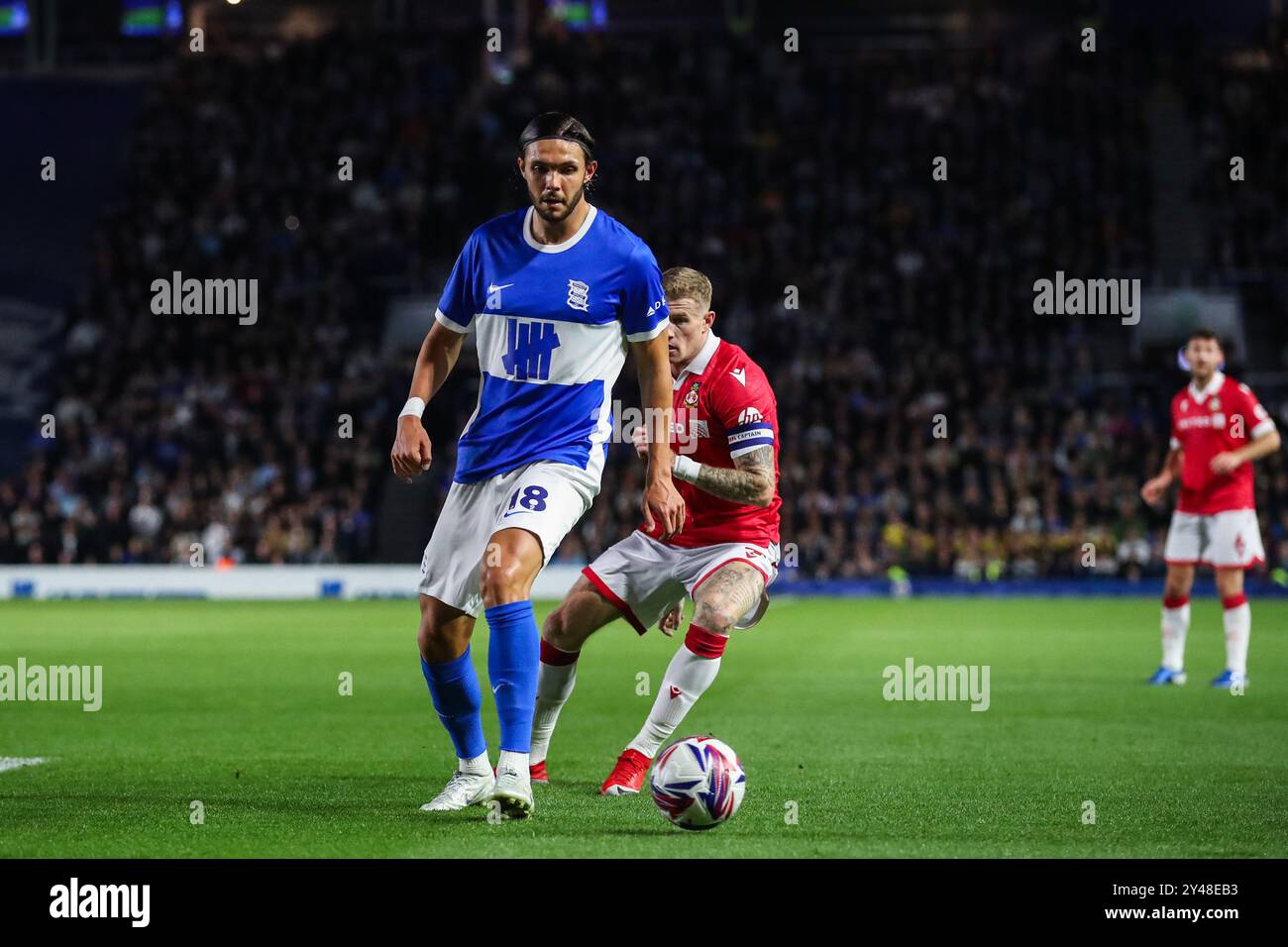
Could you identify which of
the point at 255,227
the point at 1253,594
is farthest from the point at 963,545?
the point at 255,227

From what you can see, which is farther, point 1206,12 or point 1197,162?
point 1206,12

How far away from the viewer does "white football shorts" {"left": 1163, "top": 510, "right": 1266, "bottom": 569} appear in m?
13.0

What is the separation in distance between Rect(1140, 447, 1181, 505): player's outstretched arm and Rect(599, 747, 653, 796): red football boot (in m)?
6.08

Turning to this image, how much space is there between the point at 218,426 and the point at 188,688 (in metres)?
17.6

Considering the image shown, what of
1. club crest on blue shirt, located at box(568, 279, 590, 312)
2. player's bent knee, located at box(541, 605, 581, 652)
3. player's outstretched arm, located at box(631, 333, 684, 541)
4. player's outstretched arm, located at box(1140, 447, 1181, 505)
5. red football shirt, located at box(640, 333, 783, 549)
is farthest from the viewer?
player's outstretched arm, located at box(1140, 447, 1181, 505)

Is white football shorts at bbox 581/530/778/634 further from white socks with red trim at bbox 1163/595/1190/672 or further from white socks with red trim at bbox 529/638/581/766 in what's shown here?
white socks with red trim at bbox 1163/595/1190/672

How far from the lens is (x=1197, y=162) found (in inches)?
1363

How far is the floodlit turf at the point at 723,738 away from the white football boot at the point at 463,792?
144 millimetres

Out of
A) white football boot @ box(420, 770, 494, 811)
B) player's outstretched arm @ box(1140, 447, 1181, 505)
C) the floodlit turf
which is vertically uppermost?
player's outstretched arm @ box(1140, 447, 1181, 505)

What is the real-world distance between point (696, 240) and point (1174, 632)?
20.0 m

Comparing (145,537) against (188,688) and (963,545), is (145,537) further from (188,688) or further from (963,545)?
(188,688)

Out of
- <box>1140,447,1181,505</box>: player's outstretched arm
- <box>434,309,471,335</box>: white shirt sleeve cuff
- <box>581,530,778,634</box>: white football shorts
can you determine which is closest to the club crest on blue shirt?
<box>434,309,471,335</box>: white shirt sleeve cuff

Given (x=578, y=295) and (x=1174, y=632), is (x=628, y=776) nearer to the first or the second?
(x=578, y=295)

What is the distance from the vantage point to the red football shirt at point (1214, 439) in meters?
13.0
